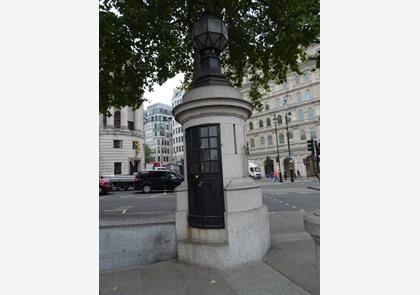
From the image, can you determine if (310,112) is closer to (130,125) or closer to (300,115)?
(300,115)

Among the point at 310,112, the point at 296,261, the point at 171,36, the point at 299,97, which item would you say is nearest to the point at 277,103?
the point at 299,97

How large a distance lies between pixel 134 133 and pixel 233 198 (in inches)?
1691

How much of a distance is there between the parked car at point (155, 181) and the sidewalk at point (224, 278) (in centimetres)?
1673

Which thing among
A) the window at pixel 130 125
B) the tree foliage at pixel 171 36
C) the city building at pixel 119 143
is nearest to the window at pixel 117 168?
the city building at pixel 119 143

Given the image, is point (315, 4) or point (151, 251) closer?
point (151, 251)

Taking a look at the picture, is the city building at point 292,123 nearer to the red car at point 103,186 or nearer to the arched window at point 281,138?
the arched window at point 281,138

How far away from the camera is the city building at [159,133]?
10638 cm

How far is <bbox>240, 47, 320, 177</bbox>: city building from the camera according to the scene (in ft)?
144

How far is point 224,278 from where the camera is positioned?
4.27 metres

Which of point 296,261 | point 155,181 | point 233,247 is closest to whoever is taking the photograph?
point 233,247

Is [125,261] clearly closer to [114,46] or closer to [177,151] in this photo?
[114,46]

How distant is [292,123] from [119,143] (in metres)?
29.7

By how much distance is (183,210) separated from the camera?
541cm

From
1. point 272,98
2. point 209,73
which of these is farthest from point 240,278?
point 272,98
